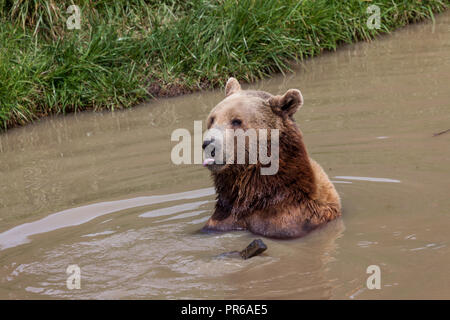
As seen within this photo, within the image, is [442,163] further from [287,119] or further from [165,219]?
[165,219]

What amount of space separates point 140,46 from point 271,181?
5.45 meters

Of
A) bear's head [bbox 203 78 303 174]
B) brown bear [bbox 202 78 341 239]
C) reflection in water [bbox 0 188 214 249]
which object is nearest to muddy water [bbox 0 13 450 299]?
reflection in water [bbox 0 188 214 249]

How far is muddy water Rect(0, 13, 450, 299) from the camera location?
463cm

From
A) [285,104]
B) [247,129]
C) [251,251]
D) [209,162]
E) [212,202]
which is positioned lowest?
[251,251]

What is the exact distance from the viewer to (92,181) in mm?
7055

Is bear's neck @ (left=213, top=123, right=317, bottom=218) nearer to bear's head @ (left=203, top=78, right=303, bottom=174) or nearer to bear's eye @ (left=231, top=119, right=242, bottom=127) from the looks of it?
bear's head @ (left=203, top=78, right=303, bottom=174)

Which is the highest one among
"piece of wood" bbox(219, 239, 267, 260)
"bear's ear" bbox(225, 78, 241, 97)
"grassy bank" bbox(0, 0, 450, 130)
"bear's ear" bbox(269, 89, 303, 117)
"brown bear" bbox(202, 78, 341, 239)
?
"grassy bank" bbox(0, 0, 450, 130)

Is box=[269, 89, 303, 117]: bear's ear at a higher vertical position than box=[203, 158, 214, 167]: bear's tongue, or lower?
higher

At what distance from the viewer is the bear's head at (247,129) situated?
16.7ft

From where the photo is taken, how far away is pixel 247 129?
5160 mm

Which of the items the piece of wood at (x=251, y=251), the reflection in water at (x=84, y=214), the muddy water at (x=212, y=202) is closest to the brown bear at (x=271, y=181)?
the muddy water at (x=212, y=202)

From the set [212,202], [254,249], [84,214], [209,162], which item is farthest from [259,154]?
[84,214]

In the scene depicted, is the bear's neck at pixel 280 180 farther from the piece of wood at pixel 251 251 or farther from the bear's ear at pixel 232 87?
the bear's ear at pixel 232 87

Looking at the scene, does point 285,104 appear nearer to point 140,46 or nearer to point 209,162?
point 209,162
